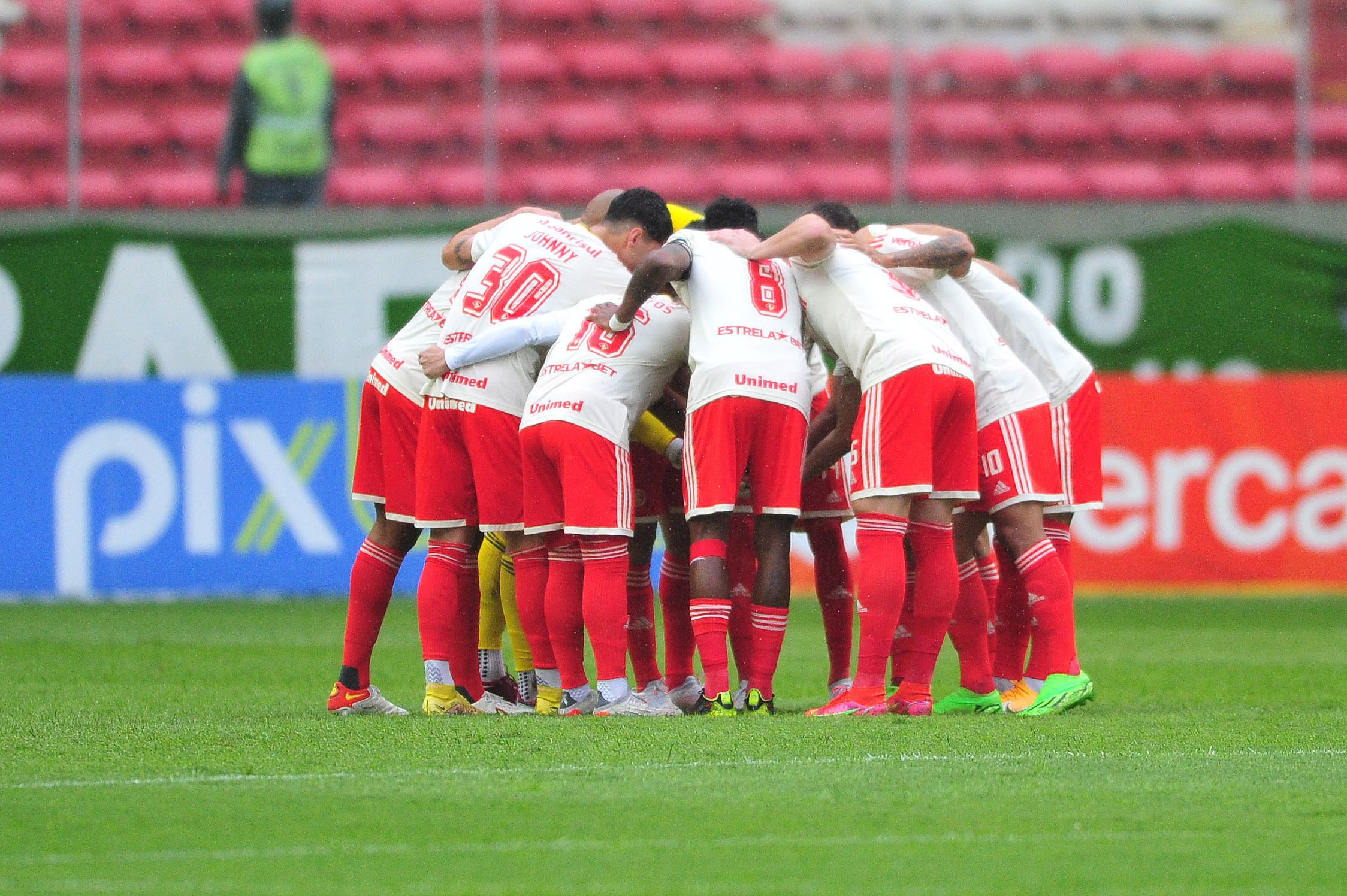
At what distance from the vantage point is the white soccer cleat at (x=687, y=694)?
689 cm

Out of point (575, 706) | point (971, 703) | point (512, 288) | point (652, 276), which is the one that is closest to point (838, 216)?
point (652, 276)

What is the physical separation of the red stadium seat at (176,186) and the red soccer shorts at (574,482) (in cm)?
834

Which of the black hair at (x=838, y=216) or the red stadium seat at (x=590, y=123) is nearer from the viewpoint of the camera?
the black hair at (x=838, y=216)

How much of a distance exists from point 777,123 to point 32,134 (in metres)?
5.76

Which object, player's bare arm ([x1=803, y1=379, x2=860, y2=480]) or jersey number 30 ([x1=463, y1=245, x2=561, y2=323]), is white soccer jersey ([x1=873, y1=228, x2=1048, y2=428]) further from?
jersey number 30 ([x1=463, y1=245, x2=561, y2=323])

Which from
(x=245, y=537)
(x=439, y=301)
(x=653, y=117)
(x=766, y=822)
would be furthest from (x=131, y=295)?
(x=766, y=822)

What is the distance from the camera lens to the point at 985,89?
14.5 metres

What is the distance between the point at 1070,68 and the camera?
48.0 ft

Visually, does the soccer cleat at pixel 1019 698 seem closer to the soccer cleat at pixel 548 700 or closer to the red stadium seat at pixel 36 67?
the soccer cleat at pixel 548 700

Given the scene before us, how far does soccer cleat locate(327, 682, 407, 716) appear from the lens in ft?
21.3

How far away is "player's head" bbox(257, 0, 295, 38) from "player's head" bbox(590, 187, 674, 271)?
817cm

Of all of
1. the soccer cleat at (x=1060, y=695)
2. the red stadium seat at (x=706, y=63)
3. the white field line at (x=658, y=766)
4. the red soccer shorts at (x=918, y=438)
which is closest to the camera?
the white field line at (x=658, y=766)

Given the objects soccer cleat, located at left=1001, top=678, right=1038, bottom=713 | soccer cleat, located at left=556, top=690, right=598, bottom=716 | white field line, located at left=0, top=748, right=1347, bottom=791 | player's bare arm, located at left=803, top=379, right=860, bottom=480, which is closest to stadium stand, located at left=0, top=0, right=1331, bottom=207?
player's bare arm, located at left=803, top=379, right=860, bottom=480

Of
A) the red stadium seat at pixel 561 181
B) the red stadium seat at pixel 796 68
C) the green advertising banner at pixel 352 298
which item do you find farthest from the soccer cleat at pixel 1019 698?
the red stadium seat at pixel 796 68
